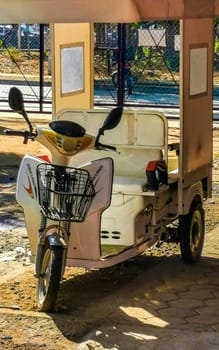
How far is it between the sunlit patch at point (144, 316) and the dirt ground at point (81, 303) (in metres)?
→ 0.04

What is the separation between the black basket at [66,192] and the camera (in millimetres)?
6141

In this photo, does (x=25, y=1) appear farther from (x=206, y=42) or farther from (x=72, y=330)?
(x=72, y=330)

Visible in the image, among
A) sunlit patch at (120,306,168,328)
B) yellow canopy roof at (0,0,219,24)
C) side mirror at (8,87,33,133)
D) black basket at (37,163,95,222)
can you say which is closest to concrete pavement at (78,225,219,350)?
sunlit patch at (120,306,168,328)

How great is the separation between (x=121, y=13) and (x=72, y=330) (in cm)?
209

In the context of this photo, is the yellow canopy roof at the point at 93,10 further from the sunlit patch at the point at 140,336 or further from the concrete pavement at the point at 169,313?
the sunlit patch at the point at 140,336

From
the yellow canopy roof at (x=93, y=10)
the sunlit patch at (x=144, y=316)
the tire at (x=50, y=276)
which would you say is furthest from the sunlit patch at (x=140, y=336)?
the yellow canopy roof at (x=93, y=10)

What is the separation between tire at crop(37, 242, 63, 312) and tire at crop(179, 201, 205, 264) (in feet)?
4.81

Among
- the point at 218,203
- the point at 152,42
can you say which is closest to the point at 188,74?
the point at 218,203

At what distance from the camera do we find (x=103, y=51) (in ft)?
74.5

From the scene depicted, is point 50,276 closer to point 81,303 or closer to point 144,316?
point 81,303

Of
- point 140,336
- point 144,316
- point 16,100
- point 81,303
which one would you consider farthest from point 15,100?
point 140,336

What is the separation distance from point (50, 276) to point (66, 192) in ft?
1.78

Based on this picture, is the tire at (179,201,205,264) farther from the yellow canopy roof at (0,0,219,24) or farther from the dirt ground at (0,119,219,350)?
the yellow canopy roof at (0,0,219,24)

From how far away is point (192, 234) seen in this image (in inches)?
297
